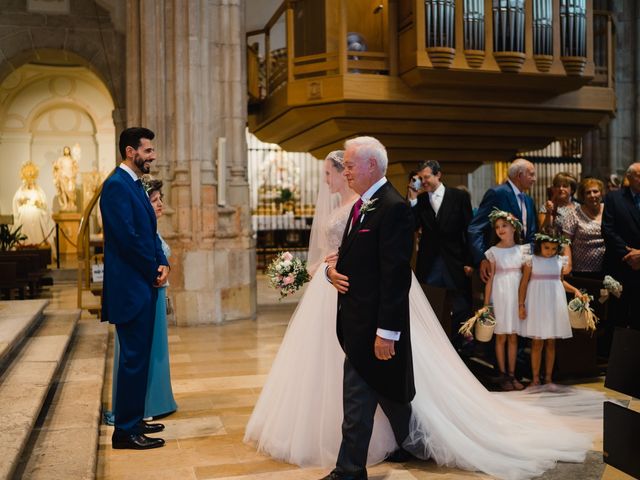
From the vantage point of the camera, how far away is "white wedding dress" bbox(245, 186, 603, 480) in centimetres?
391

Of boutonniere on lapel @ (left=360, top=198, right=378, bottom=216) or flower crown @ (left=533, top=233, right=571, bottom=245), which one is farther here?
flower crown @ (left=533, top=233, right=571, bottom=245)

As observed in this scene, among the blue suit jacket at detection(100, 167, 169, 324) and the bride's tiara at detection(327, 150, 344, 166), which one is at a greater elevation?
the bride's tiara at detection(327, 150, 344, 166)

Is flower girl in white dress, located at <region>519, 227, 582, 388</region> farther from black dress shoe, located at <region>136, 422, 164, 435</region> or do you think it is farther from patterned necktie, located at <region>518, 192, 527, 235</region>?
black dress shoe, located at <region>136, 422, 164, 435</region>

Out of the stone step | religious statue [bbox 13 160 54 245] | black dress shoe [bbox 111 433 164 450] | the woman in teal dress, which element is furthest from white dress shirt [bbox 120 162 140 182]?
religious statue [bbox 13 160 54 245]

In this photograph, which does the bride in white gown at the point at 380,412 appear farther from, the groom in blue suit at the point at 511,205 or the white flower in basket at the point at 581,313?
the groom in blue suit at the point at 511,205

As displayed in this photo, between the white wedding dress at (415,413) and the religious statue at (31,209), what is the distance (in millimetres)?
13444

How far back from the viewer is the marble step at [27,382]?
141 inches

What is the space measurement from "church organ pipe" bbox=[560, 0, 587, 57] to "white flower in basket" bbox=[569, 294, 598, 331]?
16.2ft

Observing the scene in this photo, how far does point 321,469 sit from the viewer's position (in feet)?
12.8

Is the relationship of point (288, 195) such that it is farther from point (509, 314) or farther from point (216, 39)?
point (509, 314)

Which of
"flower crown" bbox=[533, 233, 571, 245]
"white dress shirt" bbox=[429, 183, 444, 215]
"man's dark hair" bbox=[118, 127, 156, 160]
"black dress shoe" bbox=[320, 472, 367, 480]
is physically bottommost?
"black dress shoe" bbox=[320, 472, 367, 480]

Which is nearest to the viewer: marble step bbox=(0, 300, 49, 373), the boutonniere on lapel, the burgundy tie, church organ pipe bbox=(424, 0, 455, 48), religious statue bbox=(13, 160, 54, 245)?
the boutonniere on lapel

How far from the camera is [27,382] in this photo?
4.78 metres

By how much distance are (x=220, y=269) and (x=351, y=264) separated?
5.76 m
